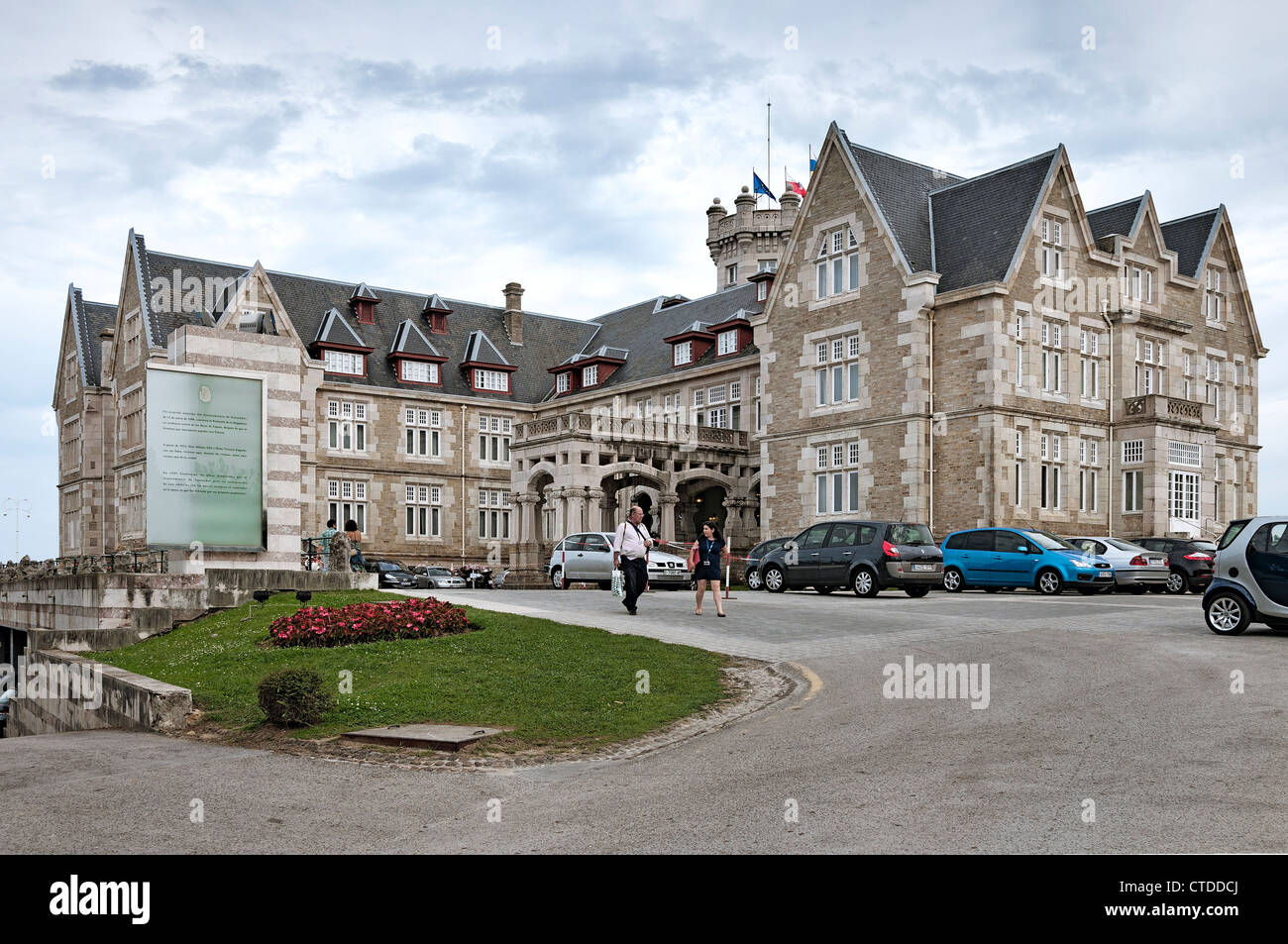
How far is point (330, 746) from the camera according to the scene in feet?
34.5

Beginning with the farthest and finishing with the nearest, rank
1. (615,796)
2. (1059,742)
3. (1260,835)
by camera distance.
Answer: (1059,742), (615,796), (1260,835)

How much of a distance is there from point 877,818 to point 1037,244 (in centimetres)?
3508

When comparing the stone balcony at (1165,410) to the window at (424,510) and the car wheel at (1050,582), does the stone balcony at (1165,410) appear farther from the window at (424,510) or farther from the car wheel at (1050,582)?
the window at (424,510)

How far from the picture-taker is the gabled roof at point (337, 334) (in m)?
54.2

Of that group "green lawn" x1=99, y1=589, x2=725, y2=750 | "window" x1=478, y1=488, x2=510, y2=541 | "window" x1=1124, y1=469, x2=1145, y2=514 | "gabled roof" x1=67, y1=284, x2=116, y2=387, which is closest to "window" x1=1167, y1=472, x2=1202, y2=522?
"window" x1=1124, y1=469, x2=1145, y2=514

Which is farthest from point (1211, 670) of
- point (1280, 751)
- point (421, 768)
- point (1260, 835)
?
point (421, 768)

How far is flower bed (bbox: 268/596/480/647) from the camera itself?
54.0 ft

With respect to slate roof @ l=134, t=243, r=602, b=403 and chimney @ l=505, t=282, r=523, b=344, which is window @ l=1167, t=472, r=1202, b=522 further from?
chimney @ l=505, t=282, r=523, b=344

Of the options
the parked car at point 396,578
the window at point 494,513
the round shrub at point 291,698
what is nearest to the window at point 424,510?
the window at point 494,513

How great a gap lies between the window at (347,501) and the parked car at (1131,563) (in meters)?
35.5

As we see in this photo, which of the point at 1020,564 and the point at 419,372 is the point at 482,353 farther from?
the point at 1020,564

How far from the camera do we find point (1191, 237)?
47188mm

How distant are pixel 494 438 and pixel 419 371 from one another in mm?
5252
